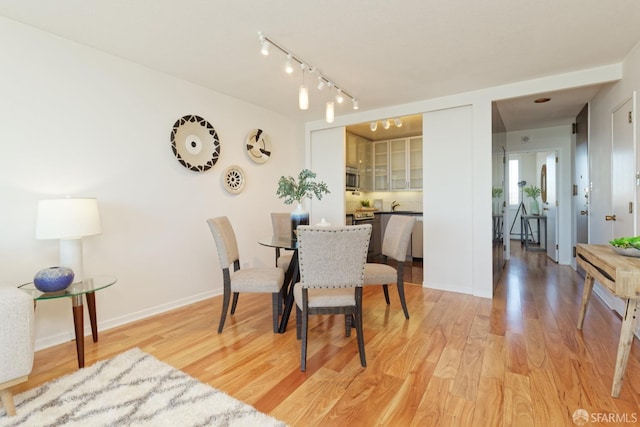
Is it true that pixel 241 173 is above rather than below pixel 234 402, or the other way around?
above

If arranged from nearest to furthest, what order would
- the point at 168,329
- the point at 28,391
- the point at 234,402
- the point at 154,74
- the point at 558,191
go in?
the point at 234,402, the point at 28,391, the point at 168,329, the point at 154,74, the point at 558,191

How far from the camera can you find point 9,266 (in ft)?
7.09

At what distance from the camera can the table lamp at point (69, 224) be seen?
2068 millimetres

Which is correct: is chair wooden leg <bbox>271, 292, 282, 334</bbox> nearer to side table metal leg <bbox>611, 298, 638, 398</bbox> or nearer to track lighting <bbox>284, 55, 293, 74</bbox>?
track lighting <bbox>284, 55, 293, 74</bbox>

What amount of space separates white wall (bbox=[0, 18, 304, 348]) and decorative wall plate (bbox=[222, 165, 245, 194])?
2.6 inches

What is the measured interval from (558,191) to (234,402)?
18.6 feet

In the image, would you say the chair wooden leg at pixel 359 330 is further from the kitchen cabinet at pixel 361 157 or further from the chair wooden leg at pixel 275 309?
the kitchen cabinet at pixel 361 157

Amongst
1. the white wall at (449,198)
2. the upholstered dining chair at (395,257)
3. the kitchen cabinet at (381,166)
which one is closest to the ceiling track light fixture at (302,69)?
the upholstered dining chair at (395,257)

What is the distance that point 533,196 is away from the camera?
7.25m

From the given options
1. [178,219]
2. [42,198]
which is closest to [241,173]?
[178,219]

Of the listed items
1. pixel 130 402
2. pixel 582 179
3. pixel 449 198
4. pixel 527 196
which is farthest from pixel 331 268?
pixel 527 196

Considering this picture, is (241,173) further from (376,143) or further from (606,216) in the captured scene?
(606,216)

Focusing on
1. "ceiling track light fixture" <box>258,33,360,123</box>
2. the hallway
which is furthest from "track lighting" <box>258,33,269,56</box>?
the hallway

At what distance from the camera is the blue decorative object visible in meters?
1.94
